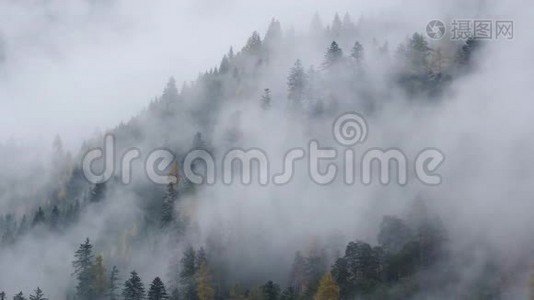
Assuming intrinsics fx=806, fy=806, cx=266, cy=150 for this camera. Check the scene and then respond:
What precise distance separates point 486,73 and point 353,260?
54255 mm

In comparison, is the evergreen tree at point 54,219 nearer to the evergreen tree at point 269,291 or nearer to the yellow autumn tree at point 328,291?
the evergreen tree at point 269,291

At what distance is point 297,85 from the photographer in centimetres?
14212

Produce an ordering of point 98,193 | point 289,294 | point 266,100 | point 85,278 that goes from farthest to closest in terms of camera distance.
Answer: point 98,193
point 266,100
point 85,278
point 289,294

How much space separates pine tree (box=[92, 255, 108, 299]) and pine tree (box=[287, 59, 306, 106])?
45982 millimetres

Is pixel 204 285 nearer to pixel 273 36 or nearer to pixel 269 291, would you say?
pixel 269 291

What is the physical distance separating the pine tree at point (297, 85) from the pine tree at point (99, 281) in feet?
151

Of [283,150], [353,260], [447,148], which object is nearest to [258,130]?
[283,150]

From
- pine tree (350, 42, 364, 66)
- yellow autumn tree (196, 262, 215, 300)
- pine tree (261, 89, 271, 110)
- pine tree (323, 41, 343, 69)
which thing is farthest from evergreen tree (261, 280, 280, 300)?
pine tree (350, 42, 364, 66)

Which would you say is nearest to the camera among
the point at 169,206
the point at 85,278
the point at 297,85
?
the point at 85,278

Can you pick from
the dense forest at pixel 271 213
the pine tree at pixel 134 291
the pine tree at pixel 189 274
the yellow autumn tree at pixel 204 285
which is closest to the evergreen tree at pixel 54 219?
the dense forest at pixel 271 213

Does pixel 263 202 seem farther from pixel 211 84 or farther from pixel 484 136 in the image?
pixel 211 84

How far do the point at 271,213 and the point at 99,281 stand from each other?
26.3 m

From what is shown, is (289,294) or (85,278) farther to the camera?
(85,278)

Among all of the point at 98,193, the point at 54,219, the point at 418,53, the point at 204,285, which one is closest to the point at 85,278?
the point at 204,285
